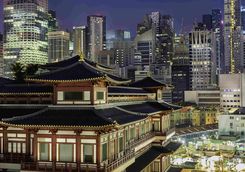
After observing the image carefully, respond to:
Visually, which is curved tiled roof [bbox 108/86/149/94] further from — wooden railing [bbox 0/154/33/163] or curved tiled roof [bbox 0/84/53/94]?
wooden railing [bbox 0/154/33/163]

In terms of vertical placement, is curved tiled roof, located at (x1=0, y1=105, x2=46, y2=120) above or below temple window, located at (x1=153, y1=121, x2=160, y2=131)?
above

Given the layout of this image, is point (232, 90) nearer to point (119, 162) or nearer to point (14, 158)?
point (119, 162)

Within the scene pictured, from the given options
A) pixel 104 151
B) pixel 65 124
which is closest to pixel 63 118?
pixel 65 124

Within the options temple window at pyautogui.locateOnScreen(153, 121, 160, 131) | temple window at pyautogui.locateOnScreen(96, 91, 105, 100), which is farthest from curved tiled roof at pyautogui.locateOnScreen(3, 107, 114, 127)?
temple window at pyautogui.locateOnScreen(153, 121, 160, 131)

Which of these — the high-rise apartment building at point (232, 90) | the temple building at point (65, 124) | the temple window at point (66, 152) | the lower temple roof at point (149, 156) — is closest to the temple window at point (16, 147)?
the temple building at point (65, 124)

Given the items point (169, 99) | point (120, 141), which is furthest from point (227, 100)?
point (120, 141)
